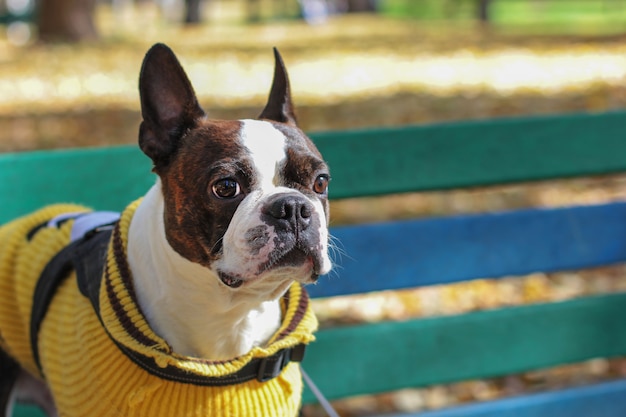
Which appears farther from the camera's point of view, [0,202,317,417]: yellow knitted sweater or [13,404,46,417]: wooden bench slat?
[13,404,46,417]: wooden bench slat

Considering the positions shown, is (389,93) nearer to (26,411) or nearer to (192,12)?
(26,411)

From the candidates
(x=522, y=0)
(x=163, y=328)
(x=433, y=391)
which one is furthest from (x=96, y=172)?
(x=522, y=0)

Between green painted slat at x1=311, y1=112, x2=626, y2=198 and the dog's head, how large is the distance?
26.7 inches

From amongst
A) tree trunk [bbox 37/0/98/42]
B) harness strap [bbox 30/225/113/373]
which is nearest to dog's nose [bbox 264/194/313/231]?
harness strap [bbox 30/225/113/373]

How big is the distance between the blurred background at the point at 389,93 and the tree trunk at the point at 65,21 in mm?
27

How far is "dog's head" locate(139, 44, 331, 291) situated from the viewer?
203 centimetres

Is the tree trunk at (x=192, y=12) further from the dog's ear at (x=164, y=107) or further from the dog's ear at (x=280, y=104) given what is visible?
the dog's ear at (x=164, y=107)

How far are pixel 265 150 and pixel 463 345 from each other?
1302 millimetres

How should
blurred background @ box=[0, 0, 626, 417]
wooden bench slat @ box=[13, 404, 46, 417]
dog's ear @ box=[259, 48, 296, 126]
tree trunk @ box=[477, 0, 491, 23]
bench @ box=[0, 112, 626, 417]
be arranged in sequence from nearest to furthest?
dog's ear @ box=[259, 48, 296, 126], wooden bench slat @ box=[13, 404, 46, 417], bench @ box=[0, 112, 626, 417], blurred background @ box=[0, 0, 626, 417], tree trunk @ box=[477, 0, 491, 23]

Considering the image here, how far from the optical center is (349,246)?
2.94 m

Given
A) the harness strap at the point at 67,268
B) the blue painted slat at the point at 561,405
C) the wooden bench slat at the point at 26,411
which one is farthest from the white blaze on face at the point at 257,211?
the blue painted slat at the point at 561,405

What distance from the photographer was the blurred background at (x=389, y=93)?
422 cm

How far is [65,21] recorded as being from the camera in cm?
1526

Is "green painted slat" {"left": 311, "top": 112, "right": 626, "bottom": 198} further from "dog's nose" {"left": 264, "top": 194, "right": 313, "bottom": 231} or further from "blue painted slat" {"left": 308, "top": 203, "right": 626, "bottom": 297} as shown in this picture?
"dog's nose" {"left": 264, "top": 194, "right": 313, "bottom": 231}
